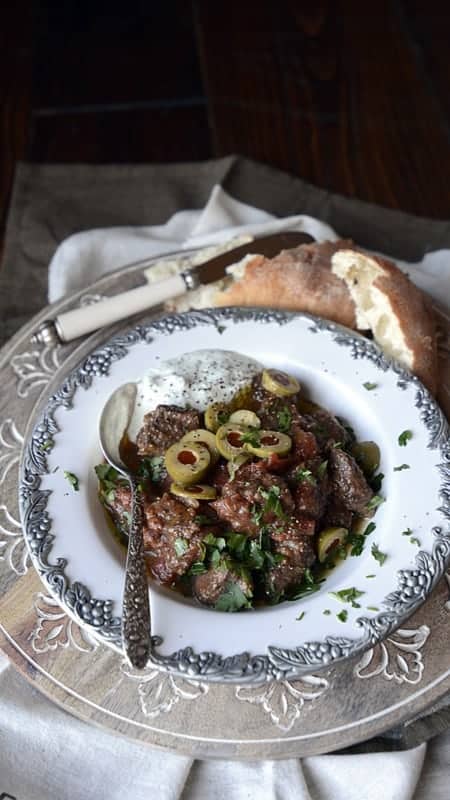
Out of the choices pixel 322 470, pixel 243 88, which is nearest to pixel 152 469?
pixel 322 470

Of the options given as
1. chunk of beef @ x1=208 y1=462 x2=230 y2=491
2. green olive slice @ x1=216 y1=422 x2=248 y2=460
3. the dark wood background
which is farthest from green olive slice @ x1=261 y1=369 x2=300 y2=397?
the dark wood background

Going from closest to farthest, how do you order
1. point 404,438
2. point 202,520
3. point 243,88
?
1. point 202,520
2. point 404,438
3. point 243,88

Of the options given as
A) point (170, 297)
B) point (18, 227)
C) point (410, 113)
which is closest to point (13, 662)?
point (170, 297)

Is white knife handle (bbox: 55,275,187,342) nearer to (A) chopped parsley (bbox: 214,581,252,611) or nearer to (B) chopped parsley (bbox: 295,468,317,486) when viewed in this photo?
(B) chopped parsley (bbox: 295,468,317,486)

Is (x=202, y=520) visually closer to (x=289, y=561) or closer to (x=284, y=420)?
(x=289, y=561)

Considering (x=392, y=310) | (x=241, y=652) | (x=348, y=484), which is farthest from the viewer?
(x=392, y=310)

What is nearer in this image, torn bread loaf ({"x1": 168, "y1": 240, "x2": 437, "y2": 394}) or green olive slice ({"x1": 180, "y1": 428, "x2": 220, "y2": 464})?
green olive slice ({"x1": 180, "y1": 428, "x2": 220, "y2": 464})

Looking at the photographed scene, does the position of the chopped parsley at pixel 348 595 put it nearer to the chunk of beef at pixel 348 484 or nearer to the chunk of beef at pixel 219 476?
the chunk of beef at pixel 348 484

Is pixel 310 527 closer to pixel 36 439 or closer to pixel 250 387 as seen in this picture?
pixel 250 387
